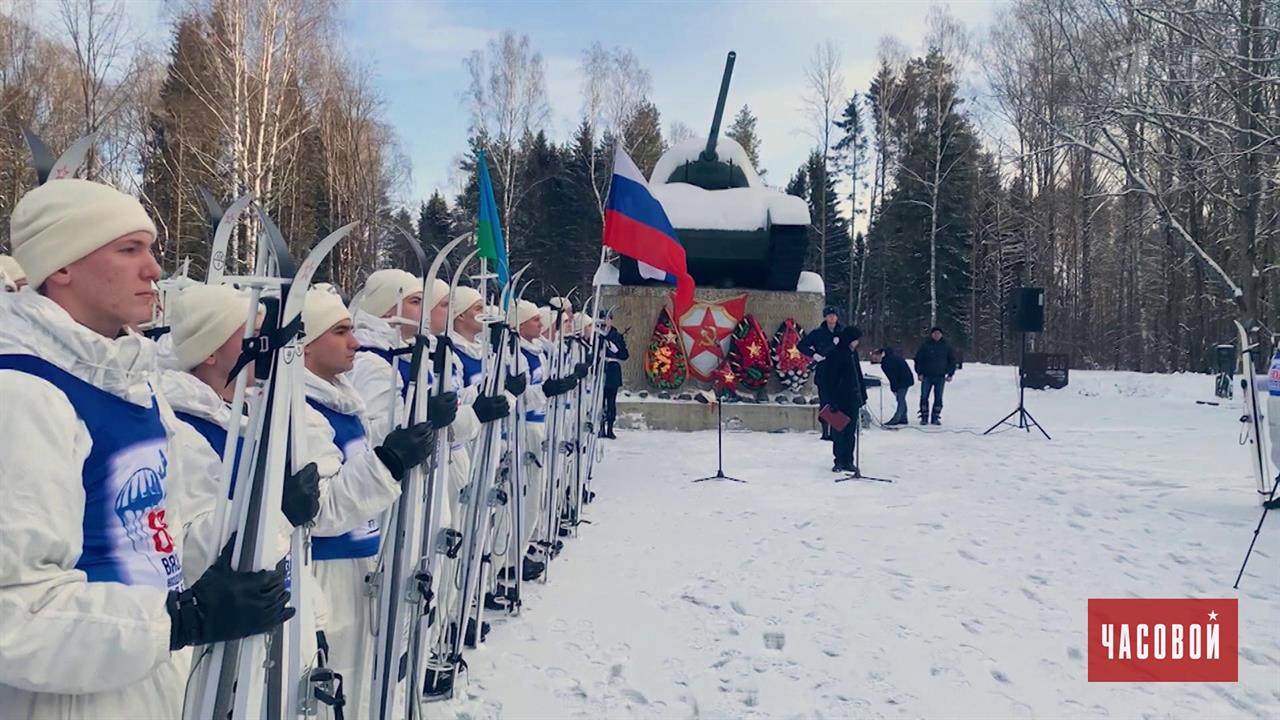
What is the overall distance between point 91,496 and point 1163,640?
16.6 feet

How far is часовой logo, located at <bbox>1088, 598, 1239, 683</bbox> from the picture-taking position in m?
4.13

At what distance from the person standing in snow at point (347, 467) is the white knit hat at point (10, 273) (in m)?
0.78

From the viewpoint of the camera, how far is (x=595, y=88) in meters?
31.6

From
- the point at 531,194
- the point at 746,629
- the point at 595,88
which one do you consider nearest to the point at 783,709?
the point at 746,629

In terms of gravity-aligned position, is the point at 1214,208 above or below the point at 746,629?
above

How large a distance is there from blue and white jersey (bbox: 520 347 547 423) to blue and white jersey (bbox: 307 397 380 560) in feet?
9.46

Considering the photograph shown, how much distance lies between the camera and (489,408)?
399 cm

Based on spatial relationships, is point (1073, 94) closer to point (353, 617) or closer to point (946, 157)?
point (353, 617)

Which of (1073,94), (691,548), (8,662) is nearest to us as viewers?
(8,662)

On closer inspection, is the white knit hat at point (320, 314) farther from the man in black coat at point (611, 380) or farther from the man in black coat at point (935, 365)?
the man in black coat at point (935, 365)

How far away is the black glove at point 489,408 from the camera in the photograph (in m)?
3.98

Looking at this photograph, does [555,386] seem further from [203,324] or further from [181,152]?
[181,152]

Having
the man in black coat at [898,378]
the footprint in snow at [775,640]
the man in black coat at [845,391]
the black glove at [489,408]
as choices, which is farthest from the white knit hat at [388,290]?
the man in black coat at [898,378]

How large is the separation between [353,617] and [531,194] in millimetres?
37912
